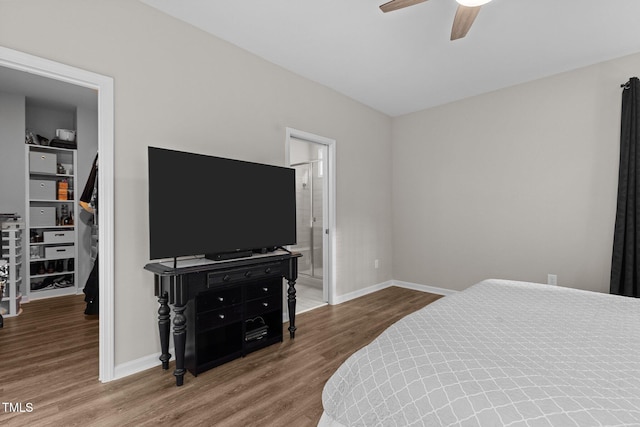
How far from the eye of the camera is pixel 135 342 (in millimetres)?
2305

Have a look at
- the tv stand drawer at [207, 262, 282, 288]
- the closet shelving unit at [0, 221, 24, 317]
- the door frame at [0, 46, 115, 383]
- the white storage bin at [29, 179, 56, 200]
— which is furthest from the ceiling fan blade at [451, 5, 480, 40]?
the white storage bin at [29, 179, 56, 200]

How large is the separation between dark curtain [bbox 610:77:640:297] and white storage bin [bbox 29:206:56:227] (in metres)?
6.76

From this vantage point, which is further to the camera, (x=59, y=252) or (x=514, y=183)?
(x=59, y=252)

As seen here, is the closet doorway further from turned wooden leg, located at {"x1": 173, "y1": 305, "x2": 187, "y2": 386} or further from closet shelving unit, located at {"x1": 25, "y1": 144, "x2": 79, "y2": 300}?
closet shelving unit, located at {"x1": 25, "y1": 144, "x2": 79, "y2": 300}

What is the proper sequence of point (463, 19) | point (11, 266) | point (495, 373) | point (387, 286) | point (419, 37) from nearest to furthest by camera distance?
point (495, 373), point (463, 19), point (419, 37), point (11, 266), point (387, 286)

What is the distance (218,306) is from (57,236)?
3.57m

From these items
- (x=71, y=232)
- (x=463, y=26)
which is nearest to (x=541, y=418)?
(x=463, y=26)

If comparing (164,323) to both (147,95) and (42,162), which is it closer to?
(147,95)

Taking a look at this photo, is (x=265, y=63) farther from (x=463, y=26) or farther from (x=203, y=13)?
(x=463, y=26)

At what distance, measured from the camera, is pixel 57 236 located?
436 centimetres

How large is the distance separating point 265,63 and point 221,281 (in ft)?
7.22

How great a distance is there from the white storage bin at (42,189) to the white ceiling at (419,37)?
3.45 metres

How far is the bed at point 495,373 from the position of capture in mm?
928

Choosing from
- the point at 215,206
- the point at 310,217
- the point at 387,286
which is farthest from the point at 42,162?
the point at 387,286
